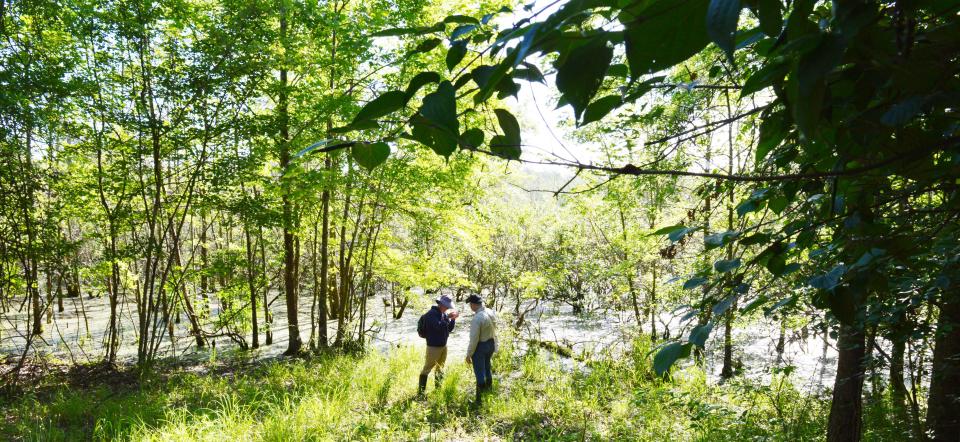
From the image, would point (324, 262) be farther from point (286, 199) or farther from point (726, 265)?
point (726, 265)

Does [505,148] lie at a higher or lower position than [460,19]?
lower

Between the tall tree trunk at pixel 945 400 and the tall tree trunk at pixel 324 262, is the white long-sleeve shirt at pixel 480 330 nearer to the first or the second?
the tall tree trunk at pixel 324 262

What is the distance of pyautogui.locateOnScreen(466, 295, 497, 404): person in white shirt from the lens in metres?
5.65

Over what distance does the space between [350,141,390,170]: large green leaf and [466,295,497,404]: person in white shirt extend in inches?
203

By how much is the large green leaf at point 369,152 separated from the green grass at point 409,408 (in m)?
4.00

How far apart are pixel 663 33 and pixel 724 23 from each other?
0.11m

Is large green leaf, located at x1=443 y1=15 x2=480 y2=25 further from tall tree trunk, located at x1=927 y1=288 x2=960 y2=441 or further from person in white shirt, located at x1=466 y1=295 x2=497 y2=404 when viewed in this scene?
person in white shirt, located at x1=466 y1=295 x2=497 y2=404

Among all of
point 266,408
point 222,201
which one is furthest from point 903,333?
point 222,201

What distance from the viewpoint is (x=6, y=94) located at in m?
4.52

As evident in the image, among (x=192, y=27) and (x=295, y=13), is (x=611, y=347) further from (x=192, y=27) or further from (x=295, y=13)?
(x=192, y=27)

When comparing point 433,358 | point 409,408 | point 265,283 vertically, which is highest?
point 265,283

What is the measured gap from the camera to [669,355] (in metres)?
0.61

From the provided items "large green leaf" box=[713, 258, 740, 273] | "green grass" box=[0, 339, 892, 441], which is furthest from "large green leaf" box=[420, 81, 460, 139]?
"green grass" box=[0, 339, 892, 441]

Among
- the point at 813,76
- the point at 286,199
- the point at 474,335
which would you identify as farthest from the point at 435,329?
the point at 813,76
